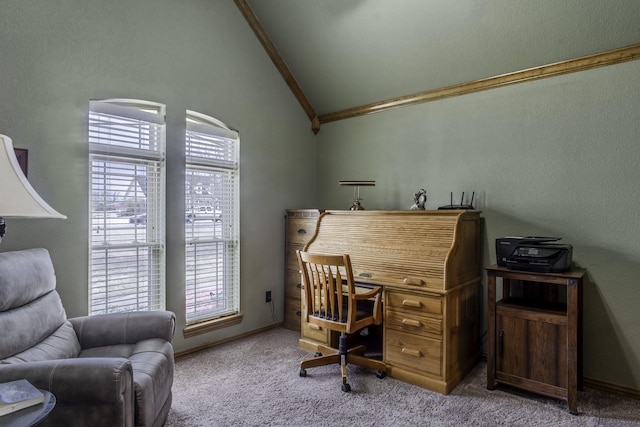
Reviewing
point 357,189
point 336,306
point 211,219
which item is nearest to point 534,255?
point 336,306

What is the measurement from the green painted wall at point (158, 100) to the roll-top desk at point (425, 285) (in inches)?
43.0

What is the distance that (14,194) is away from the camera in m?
1.33

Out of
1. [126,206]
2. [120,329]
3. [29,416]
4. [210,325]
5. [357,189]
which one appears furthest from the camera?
[357,189]

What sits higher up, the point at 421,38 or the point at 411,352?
the point at 421,38

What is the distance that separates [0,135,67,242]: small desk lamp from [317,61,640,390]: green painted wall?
3.00 m

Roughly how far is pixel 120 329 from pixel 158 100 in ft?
5.94

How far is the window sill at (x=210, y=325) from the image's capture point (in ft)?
10.8

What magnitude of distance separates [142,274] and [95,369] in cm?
159

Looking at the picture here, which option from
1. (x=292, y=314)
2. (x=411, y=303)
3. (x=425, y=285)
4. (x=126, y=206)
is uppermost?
(x=126, y=206)

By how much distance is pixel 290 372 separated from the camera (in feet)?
9.61

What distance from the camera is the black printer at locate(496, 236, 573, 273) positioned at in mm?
2504

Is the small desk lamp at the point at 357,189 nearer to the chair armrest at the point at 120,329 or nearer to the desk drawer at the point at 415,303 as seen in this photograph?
the desk drawer at the point at 415,303

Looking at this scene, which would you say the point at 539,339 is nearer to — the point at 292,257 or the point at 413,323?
the point at 413,323

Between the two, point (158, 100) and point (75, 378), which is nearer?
point (75, 378)
